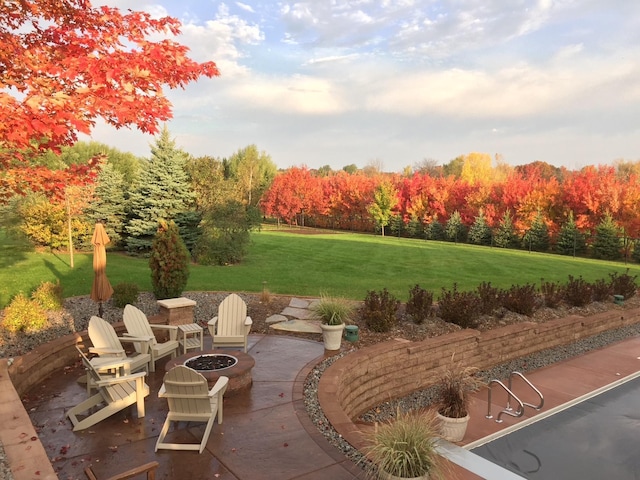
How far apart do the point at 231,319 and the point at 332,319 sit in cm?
173

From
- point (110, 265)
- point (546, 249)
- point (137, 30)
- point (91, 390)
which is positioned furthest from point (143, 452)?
point (546, 249)

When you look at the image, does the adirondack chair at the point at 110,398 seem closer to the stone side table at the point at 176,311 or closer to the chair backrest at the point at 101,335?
the chair backrest at the point at 101,335

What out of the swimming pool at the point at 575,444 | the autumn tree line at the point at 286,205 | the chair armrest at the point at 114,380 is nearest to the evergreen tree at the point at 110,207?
the autumn tree line at the point at 286,205

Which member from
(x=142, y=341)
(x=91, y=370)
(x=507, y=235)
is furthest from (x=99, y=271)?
(x=507, y=235)

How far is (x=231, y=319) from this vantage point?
23.8 feet

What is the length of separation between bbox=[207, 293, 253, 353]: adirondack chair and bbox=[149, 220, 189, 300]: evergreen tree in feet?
10.8

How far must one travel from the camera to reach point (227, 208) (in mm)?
18688

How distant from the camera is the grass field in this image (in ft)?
43.3

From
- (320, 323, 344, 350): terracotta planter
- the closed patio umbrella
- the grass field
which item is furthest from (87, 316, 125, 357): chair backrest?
the grass field

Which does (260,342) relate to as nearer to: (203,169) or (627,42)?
(203,169)

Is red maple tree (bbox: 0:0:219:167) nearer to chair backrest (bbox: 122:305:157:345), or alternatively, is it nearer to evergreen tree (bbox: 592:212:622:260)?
chair backrest (bbox: 122:305:157:345)

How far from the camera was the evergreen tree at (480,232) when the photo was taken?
117 ft

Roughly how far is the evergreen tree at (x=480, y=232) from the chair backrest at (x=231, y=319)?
106 ft

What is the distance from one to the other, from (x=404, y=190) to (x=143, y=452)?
42.2 m
